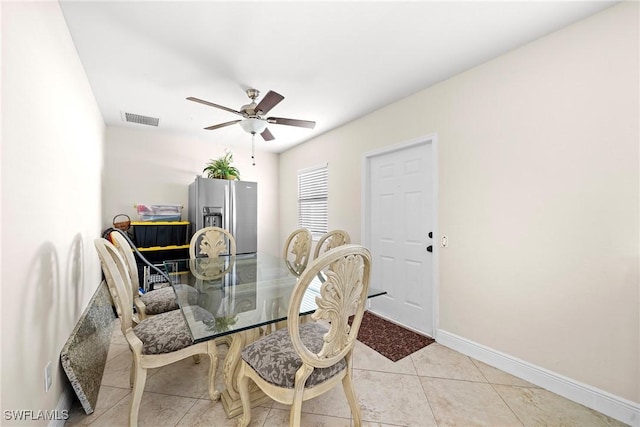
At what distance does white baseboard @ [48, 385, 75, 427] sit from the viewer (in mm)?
1389

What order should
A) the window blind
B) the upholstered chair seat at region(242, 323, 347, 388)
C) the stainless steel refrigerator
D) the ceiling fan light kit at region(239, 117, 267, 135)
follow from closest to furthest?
the upholstered chair seat at region(242, 323, 347, 388) < the ceiling fan light kit at region(239, 117, 267, 135) < the stainless steel refrigerator < the window blind

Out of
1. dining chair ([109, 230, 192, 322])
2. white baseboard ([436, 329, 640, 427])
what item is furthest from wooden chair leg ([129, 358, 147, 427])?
white baseboard ([436, 329, 640, 427])

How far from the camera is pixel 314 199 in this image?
4355mm

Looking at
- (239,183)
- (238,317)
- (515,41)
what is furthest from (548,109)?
(239,183)

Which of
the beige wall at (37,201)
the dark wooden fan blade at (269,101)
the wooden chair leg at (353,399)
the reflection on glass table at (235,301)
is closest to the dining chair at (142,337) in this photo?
the reflection on glass table at (235,301)

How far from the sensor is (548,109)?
1.88 m

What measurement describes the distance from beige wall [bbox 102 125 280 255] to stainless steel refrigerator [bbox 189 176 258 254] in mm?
380

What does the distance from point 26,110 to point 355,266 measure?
1.72 m

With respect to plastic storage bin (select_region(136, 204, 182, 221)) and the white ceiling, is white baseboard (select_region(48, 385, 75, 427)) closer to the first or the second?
the white ceiling

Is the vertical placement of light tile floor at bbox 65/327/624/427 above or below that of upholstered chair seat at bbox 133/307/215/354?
below

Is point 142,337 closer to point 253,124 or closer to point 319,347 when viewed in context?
point 319,347

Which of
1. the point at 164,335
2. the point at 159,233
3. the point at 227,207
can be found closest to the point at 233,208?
the point at 227,207

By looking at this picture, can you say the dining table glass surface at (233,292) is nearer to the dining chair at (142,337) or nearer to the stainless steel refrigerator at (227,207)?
the dining chair at (142,337)

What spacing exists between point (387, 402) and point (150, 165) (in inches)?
172
